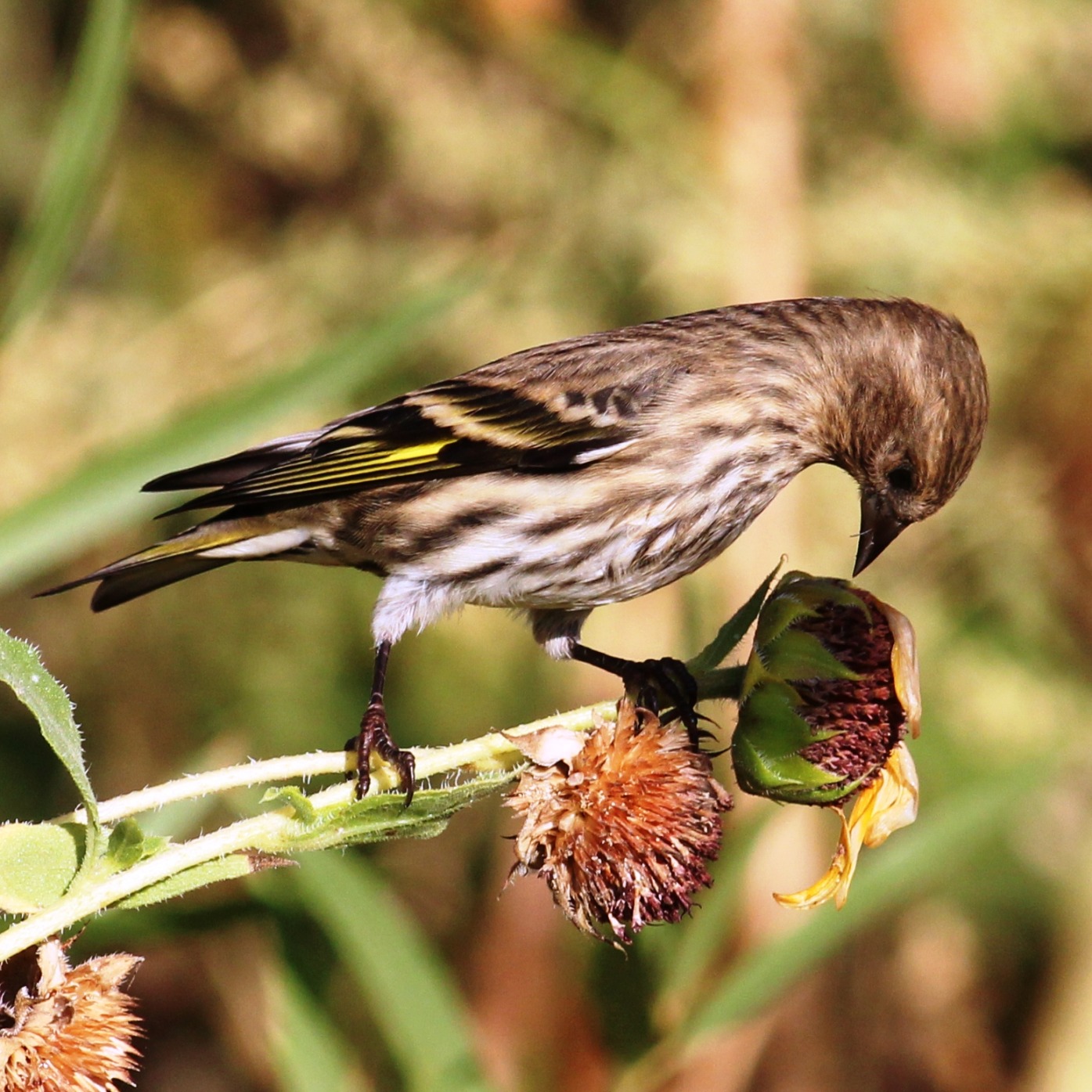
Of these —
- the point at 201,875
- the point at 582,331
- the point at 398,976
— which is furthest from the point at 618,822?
the point at 582,331

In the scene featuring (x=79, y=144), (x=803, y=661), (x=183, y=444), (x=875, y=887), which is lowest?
(x=875, y=887)

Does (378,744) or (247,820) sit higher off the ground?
(247,820)

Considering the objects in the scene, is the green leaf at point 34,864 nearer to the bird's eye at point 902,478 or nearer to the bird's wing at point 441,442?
the bird's wing at point 441,442

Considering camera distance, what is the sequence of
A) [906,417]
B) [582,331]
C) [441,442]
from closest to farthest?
1. [906,417]
2. [441,442]
3. [582,331]

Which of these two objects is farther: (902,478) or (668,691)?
(902,478)

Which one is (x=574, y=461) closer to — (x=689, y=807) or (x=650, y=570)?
(x=650, y=570)

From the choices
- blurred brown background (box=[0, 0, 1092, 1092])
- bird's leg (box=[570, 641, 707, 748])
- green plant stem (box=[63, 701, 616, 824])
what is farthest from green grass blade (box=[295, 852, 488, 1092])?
blurred brown background (box=[0, 0, 1092, 1092])

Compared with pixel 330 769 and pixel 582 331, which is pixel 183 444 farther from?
pixel 582 331
